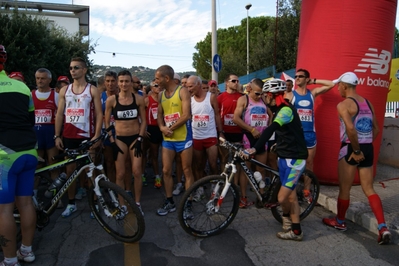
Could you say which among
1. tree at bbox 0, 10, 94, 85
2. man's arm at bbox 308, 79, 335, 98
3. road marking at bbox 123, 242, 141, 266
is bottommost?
road marking at bbox 123, 242, 141, 266

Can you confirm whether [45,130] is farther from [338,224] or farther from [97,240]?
[338,224]

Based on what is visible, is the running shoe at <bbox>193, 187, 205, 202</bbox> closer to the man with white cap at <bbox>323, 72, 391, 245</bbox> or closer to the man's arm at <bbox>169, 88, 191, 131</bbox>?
the man's arm at <bbox>169, 88, 191, 131</bbox>

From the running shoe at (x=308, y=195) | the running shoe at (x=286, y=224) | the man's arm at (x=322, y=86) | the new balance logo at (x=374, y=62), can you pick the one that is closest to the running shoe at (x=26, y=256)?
the running shoe at (x=286, y=224)

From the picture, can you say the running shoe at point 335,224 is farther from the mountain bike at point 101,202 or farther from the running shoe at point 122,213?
the running shoe at point 122,213

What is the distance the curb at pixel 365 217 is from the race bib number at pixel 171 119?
2689 millimetres

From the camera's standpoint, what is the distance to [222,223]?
162 inches

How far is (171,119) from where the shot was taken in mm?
4762

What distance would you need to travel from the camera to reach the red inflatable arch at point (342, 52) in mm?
5398

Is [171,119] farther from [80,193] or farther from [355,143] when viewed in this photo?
[355,143]

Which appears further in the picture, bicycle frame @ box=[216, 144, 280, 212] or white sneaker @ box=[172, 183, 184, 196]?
white sneaker @ box=[172, 183, 184, 196]

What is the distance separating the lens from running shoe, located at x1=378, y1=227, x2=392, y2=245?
3697mm

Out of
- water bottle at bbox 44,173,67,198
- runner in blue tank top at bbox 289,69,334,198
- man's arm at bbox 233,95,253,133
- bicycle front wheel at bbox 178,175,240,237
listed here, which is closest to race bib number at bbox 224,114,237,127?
man's arm at bbox 233,95,253,133

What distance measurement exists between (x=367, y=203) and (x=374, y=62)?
92.7 inches

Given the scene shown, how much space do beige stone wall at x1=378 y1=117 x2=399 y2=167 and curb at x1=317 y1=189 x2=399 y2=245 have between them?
3.16 m
